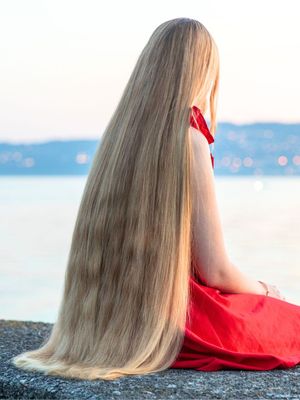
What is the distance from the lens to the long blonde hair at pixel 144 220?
3.68 metres

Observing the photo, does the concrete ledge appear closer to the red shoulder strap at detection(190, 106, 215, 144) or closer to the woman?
the woman

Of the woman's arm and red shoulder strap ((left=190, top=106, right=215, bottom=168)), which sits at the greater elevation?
red shoulder strap ((left=190, top=106, right=215, bottom=168))

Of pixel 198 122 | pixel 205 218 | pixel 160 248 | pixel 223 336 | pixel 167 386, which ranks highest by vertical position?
pixel 198 122

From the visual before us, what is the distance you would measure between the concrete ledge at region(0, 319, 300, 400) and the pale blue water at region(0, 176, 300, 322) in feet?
6.23

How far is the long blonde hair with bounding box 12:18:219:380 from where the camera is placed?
3.68m

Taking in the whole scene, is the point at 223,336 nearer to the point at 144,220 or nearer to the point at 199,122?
the point at 144,220

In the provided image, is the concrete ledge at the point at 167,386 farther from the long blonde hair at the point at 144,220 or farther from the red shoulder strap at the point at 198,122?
the red shoulder strap at the point at 198,122

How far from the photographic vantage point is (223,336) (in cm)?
376

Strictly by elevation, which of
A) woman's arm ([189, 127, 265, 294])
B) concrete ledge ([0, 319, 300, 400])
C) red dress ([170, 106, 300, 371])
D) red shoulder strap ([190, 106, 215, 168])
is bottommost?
concrete ledge ([0, 319, 300, 400])

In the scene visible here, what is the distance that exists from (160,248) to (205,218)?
0.20m

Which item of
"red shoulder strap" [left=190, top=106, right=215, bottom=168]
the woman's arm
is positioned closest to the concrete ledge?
the woman's arm

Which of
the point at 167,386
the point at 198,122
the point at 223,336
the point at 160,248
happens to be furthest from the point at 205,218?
the point at 167,386

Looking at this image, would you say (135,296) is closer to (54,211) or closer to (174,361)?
(174,361)

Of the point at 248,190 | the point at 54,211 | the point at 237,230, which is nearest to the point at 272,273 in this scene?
the point at 237,230
